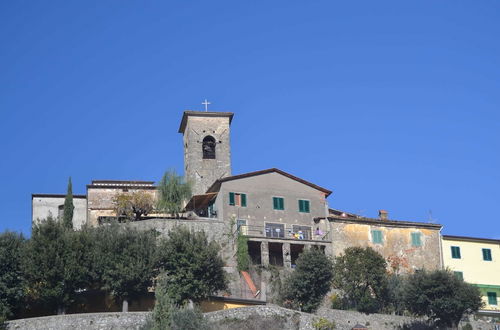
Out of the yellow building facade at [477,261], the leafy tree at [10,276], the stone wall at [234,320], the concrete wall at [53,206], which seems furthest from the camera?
the concrete wall at [53,206]

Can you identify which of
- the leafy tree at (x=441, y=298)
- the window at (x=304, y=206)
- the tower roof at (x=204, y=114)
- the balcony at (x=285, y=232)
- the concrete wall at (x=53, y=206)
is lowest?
the leafy tree at (x=441, y=298)

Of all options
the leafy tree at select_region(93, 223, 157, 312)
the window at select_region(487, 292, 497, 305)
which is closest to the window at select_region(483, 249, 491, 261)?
the window at select_region(487, 292, 497, 305)

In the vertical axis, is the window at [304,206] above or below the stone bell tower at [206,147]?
below

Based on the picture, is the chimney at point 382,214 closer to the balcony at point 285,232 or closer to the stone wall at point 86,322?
the balcony at point 285,232

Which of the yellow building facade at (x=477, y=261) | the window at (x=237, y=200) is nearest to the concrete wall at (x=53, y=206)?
the window at (x=237, y=200)

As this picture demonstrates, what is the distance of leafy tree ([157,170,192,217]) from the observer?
71.9 m

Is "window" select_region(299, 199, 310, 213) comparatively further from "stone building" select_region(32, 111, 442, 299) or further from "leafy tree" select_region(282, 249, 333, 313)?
"leafy tree" select_region(282, 249, 333, 313)

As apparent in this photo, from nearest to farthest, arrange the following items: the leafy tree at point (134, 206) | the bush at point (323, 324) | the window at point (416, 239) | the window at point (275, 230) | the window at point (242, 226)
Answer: the bush at point (323, 324) → the window at point (242, 226) → the window at point (275, 230) → the leafy tree at point (134, 206) → the window at point (416, 239)

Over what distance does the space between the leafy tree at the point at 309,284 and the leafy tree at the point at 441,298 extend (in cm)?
520

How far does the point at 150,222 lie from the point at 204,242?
24.5ft

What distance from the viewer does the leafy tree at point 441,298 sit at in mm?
60938

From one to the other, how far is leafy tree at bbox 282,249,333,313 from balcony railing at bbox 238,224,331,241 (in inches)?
271

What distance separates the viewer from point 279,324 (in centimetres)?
5691

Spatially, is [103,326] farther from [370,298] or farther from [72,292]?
[370,298]
